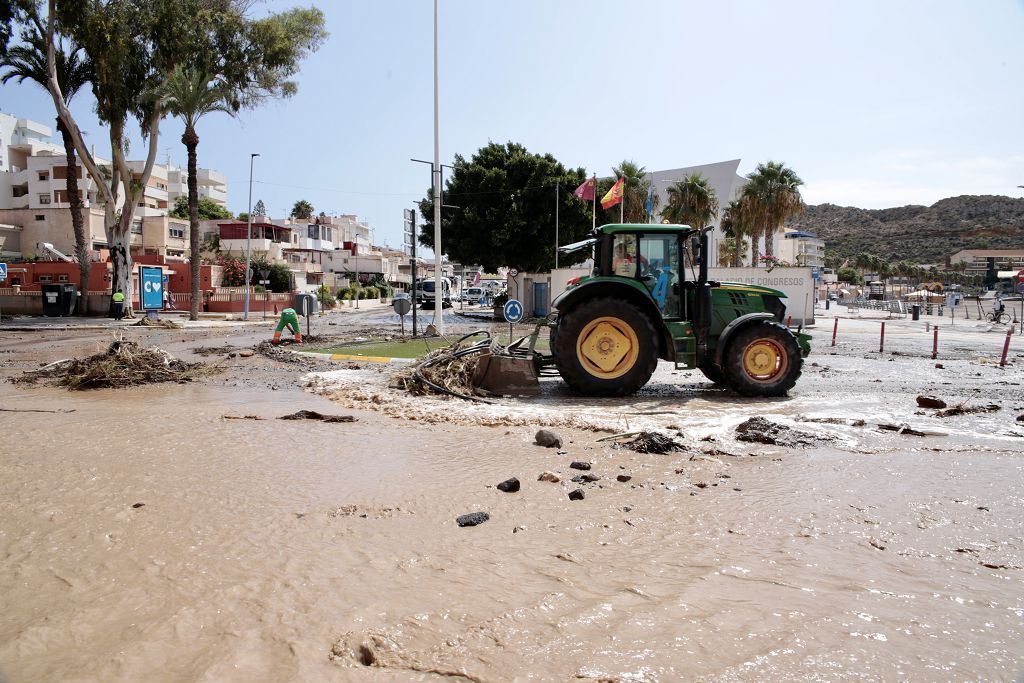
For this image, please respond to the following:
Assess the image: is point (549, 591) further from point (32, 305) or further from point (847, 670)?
point (32, 305)

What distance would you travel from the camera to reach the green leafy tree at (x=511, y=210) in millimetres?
36281

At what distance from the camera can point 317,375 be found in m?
12.7

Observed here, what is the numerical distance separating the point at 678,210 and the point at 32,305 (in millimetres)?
35103

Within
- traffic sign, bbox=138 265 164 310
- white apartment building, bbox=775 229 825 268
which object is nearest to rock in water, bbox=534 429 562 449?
traffic sign, bbox=138 265 164 310

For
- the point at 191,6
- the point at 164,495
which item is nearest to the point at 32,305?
the point at 191,6

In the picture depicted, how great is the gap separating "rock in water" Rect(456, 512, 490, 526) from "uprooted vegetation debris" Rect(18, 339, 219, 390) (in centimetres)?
875

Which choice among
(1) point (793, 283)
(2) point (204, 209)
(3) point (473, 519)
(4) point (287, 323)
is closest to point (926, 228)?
(1) point (793, 283)

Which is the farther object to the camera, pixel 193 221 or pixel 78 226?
pixel 193 221

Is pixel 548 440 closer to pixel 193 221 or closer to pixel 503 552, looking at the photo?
pixel 503 552

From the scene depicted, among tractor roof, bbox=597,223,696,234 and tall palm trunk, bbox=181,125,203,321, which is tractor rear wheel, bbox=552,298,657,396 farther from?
tall palm trunk, bbox=181,125,203,321

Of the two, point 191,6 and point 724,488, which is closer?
point 724,488

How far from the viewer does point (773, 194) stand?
45781 mm

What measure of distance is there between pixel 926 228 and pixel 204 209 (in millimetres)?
135598

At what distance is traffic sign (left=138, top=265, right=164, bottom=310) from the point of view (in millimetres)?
32344
